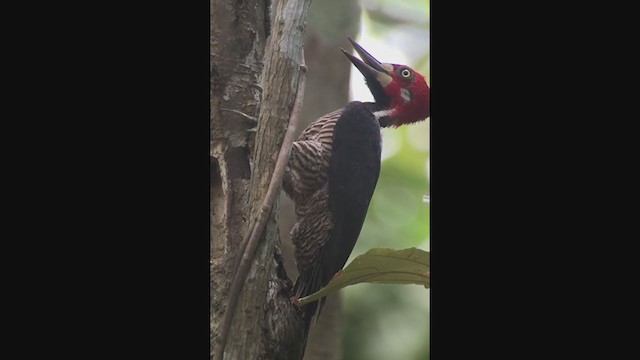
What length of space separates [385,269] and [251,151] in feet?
1.45

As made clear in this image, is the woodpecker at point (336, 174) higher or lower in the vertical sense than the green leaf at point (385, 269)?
higher

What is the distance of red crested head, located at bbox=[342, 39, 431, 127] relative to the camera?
233cm

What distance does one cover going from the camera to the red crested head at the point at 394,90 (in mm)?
2328

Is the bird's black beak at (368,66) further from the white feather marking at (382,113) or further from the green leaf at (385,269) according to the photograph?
the green leaf at (385,269)

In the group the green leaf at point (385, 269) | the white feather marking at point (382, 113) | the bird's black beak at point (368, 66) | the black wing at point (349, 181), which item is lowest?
the green leaf at point (385, 269)

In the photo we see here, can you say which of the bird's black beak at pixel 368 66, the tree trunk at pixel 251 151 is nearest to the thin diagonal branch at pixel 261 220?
the tree trunk at pixel 251 151

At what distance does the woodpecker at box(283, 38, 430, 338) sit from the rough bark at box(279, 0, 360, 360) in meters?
0.02

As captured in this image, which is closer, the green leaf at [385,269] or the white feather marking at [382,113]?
the green leaf at [385,269]

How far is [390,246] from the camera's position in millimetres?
2248

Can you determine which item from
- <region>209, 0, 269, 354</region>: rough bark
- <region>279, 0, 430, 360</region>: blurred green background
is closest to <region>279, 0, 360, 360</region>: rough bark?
<region>279, 0, 430, 360</region>: blurred green background

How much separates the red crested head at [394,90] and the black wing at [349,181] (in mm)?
71

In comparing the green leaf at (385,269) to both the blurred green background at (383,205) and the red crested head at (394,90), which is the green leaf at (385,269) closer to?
the blurred green background at (383,205)

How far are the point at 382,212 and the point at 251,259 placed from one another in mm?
338

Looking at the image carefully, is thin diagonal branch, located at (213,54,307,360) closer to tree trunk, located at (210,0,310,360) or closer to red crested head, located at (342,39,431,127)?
tree trunk, located at (210,0,310,360)
